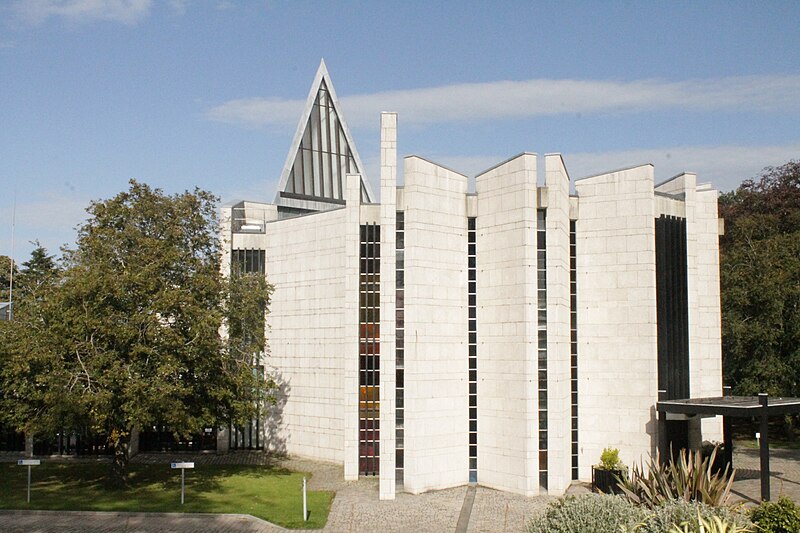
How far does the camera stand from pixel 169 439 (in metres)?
36.2

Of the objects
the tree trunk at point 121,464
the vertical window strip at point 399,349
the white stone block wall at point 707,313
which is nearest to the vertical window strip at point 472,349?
the vertical window strip at point 399,349

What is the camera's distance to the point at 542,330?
27547 millimetres

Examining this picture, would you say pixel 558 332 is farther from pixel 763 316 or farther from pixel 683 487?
pixel 763 316

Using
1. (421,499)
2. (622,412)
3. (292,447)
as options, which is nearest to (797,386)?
(622,412)

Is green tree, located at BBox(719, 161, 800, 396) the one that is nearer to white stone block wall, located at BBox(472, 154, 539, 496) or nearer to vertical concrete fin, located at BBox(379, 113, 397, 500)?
white stone block wall, located at BBox(472, 154, 539, 496)

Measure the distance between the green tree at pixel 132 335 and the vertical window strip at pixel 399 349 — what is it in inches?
201

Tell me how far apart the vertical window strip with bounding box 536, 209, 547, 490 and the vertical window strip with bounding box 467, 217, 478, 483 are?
2.41 m

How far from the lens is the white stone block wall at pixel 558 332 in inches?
1047

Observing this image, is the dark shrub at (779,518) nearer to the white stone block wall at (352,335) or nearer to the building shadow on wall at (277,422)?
the white stone block wall at (352,335)

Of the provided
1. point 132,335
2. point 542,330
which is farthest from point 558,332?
point 132,335

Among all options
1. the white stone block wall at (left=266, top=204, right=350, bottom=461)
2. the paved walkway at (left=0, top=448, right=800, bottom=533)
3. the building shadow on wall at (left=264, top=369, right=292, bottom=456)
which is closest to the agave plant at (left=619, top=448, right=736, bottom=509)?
the paved walkway at (left=0, top=448, right=800, bottom=533)

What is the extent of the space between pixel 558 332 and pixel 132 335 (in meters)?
14.4

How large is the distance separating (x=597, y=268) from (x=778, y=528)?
1387 cm

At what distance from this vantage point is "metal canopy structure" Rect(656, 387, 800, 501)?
24391 millimetres
